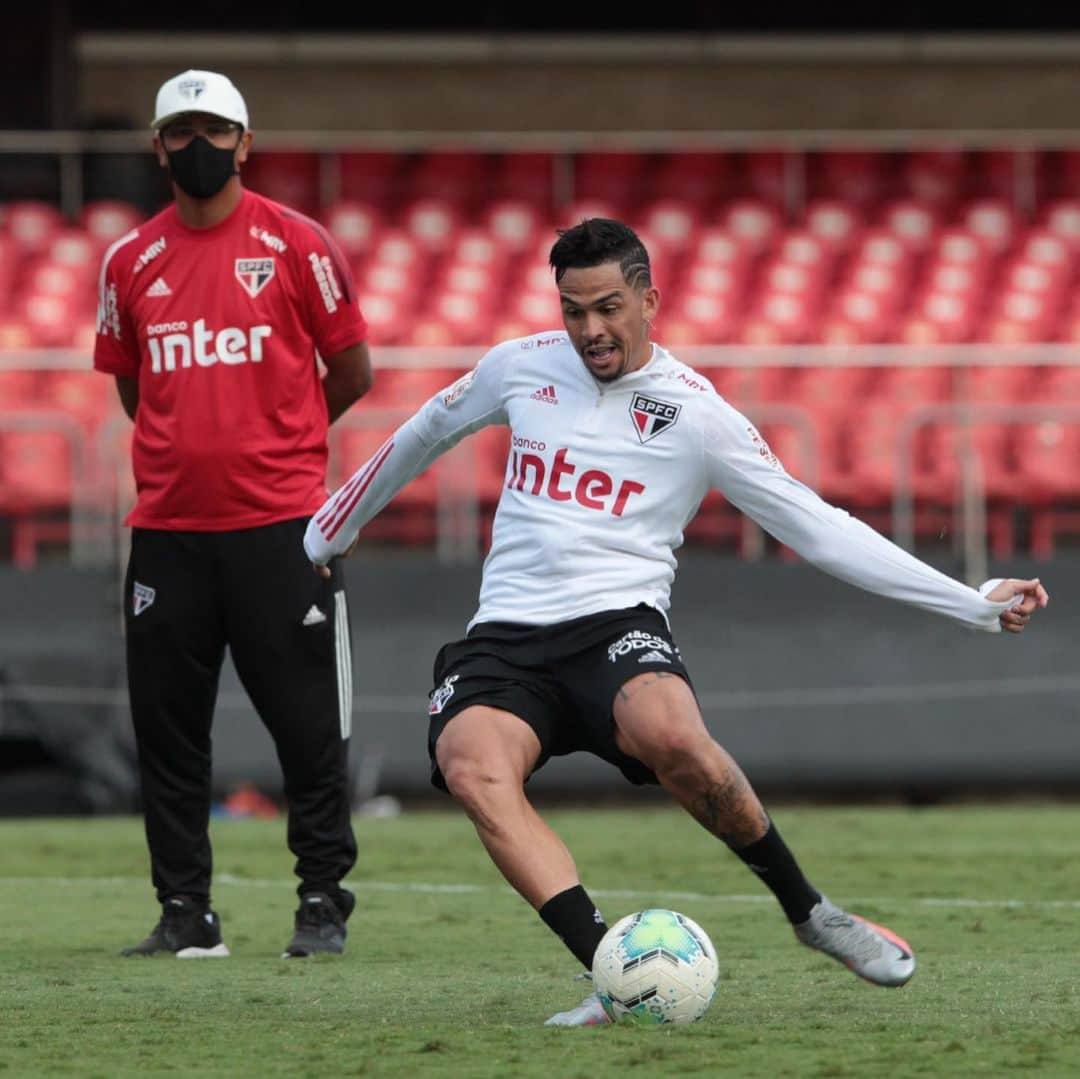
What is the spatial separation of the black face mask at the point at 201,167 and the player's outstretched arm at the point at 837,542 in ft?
5.69

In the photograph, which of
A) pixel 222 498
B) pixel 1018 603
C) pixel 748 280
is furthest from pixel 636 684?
pixel 748 280

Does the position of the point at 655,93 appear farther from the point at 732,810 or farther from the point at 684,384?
the point at 732,810

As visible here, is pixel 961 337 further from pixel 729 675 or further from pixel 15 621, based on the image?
pixel 15 621

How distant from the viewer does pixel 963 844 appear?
31.4 feet

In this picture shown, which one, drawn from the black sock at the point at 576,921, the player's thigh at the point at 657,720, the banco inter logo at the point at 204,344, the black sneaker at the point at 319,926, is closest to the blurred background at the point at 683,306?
the black sneaker at the point at 319,926

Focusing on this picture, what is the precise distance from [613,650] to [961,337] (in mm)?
10164

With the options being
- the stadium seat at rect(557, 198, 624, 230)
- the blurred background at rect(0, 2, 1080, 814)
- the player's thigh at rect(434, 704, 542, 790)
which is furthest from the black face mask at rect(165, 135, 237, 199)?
the stadium seat at rect(557, 198, 624, 230)

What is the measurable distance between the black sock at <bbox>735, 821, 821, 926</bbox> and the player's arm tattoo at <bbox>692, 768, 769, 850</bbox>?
0.10ft

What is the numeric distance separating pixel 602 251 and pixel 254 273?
153 cm

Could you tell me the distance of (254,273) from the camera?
6426 millimetres

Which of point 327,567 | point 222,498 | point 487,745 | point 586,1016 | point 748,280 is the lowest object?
point 586,1016

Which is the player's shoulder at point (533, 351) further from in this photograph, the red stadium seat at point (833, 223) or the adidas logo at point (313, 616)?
the red stadium seat at point (833, 223)

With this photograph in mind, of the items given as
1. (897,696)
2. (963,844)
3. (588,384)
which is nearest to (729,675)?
(897,696)

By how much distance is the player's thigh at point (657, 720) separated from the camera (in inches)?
197
